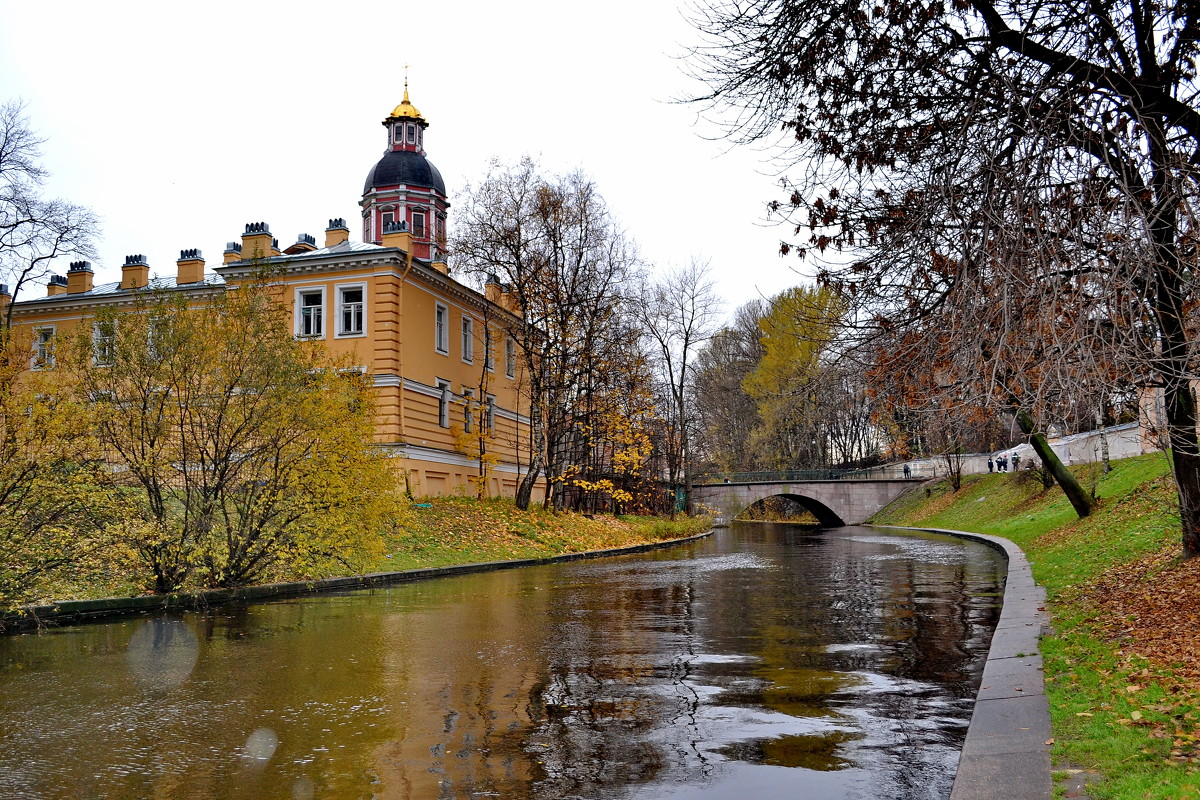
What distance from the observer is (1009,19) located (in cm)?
1045

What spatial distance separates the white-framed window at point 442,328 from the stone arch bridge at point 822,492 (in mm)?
31880

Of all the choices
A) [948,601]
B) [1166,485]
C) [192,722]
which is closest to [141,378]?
[192,722]

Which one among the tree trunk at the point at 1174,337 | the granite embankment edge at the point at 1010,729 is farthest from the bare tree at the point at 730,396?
the granite embankment edge at the point at 1010,729

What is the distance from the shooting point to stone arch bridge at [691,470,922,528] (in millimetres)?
66500

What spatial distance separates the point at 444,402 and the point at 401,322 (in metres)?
4.64

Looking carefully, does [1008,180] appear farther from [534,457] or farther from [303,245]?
[303,245]

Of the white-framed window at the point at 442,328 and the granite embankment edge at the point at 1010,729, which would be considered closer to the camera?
the granite embankment edge at the point at 1010,729

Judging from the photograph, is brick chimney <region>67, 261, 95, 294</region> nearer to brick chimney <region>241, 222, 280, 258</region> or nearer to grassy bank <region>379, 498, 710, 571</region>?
brick chimney <region>241, 222, 280, 258</region>

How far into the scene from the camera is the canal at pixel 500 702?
18.7ft

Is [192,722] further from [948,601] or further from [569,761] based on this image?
[948,601]

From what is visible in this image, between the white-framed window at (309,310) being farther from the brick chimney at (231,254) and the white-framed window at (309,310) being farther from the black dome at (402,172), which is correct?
the black dome at (402,172)

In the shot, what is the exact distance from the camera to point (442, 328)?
39.0 metres

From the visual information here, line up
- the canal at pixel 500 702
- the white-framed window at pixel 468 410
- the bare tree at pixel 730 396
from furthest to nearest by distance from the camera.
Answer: the bare tree at pixel 730 396 < the white-framed window at pixel 468 410 < the canal at pixel 500 702

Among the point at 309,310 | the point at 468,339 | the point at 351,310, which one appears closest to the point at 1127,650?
the point at 351,310
